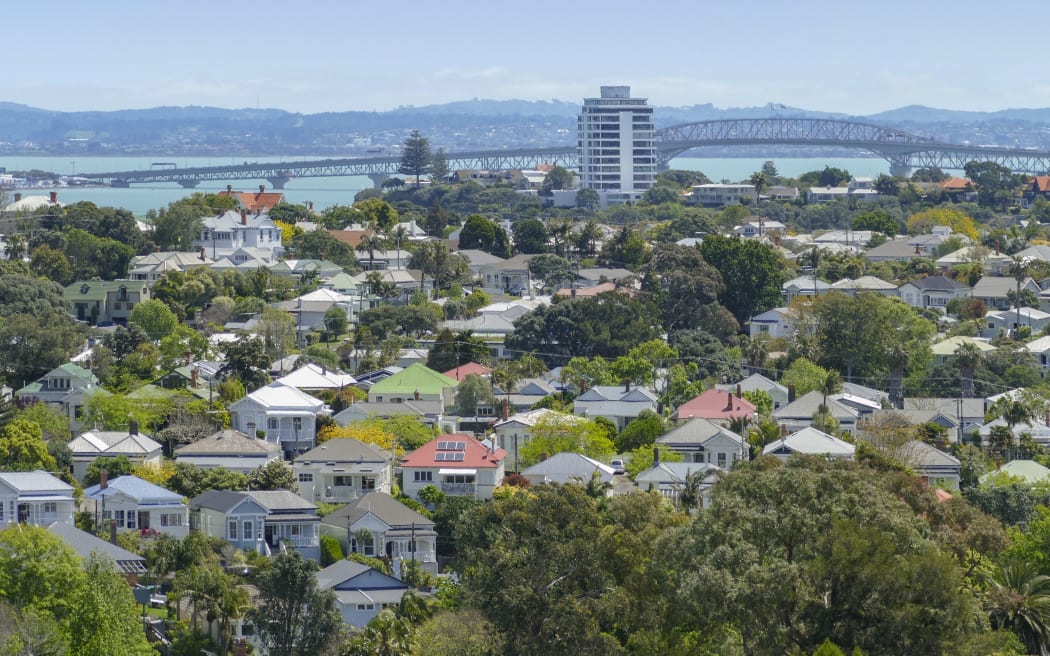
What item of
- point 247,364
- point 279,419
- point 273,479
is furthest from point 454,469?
point 247,364

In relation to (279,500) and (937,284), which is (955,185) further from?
(279,500)

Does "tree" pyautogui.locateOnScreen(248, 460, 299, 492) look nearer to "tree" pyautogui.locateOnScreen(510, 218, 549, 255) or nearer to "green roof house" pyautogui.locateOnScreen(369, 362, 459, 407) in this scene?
"green roof house" pyautogui.locateOnScreen(369, 362, 459, 407)

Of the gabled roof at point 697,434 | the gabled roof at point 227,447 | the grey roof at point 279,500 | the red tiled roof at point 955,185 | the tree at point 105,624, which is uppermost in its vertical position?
the tree at point 105,624

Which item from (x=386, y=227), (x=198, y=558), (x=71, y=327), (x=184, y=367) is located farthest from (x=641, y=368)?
(x=386, y=227)

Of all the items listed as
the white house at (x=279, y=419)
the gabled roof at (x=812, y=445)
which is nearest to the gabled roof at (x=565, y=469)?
the gabled roof at (x=812, y=445)

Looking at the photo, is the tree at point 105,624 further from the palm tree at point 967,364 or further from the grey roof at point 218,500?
the palm tree at point 967,364
